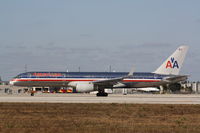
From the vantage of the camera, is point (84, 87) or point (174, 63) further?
point (174, 63)

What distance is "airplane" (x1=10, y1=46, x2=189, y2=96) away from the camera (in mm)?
58281

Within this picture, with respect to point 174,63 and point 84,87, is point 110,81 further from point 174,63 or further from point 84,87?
A: point 174,63

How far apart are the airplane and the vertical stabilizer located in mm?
200

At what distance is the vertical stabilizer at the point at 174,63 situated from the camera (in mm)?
63250

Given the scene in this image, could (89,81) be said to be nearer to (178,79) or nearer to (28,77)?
(28,77)

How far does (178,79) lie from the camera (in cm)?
6053

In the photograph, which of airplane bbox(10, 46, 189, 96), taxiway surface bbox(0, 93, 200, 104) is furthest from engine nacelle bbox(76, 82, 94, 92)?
taxiway surface bbox(0, 93, 200, 104)

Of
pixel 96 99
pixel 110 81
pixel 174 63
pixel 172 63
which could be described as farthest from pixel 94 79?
pixel 96 99

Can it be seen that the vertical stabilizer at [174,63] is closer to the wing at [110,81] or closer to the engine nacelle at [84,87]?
the wing at [110,81]

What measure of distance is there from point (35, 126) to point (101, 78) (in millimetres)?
41487

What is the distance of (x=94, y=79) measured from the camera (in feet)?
195

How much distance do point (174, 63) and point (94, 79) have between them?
43.7ft

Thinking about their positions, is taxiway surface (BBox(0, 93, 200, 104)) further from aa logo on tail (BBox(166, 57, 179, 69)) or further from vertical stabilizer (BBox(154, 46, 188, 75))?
aa logo on tail (BBox(166, 57, 179, 69))

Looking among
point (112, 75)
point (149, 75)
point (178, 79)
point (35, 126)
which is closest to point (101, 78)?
point (112, 75)
